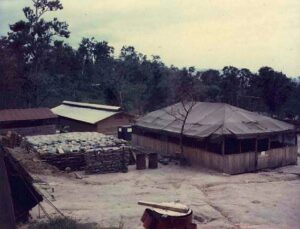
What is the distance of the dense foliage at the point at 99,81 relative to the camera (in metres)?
49.7

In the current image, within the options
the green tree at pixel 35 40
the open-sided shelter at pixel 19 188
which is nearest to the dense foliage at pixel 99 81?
the green tree at pixel 35 40

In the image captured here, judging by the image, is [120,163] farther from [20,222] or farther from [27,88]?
[27,88]

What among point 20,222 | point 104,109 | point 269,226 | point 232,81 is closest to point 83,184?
point 20,222

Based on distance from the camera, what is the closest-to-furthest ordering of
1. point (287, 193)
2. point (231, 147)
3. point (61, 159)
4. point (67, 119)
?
point (287, 193) → point (61, 159) → point (231, 147) → point (67, 119)

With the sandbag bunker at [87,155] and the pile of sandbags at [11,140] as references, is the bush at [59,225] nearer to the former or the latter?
the sandbag bunker at [87,155]

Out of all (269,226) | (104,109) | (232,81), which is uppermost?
(232,81)

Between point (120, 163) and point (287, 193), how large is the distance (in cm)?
1002

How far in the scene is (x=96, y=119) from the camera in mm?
38062

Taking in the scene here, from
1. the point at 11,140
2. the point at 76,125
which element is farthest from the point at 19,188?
the point at 76,125

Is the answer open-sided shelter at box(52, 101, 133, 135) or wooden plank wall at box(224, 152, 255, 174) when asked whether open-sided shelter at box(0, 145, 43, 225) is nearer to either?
wooden plank wall at box(224, 152, 255, 174)

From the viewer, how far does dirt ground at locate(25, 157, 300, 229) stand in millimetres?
15273

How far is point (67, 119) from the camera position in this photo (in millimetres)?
44438

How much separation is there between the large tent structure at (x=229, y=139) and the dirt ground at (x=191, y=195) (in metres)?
0.96

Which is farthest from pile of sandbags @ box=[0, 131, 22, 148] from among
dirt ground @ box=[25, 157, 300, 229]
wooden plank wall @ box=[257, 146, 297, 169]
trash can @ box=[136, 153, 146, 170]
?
wooden plank wall @ box=[257, 146, 297, 169]
